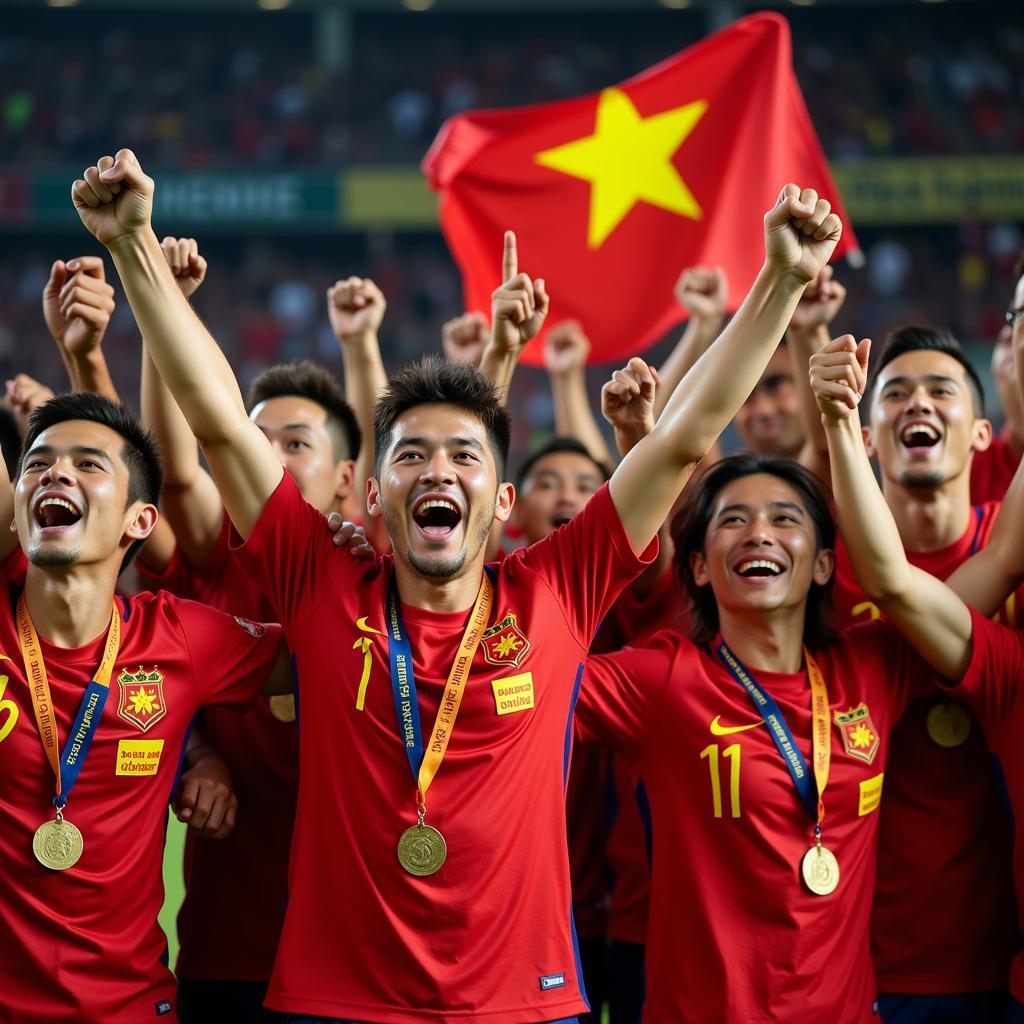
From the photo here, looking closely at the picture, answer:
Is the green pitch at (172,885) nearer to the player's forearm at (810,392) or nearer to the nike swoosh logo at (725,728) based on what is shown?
the nike swoosh logo at (725,728)

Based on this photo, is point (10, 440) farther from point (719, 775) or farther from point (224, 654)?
point (719, 775)

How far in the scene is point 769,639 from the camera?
3.38 meters

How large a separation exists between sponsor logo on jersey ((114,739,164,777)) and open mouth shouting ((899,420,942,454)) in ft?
7.33

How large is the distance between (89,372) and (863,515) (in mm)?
2199

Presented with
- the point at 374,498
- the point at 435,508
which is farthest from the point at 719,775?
the point at 374,498

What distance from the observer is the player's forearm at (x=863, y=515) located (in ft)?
10.2

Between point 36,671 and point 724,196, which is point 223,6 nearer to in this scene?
point 724,196

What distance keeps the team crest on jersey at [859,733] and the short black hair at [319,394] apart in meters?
1.79

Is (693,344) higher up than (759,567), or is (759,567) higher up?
(693,344)

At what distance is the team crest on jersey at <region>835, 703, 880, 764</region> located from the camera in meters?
3.20

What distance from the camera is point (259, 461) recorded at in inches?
112

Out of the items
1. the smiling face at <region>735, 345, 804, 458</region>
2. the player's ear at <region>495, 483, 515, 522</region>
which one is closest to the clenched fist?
the player's ear at <region>495, 483, 515, 522</region>

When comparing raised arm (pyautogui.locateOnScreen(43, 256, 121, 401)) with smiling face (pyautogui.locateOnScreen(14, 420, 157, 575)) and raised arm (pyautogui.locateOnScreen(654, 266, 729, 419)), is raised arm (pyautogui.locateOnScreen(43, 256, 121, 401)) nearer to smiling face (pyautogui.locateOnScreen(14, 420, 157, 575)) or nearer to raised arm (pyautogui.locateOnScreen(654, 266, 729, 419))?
smiling face (pyautogui.locateOnScreen(14, 420, 157, 575))

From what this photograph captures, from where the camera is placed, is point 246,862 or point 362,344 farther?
point 362,344
